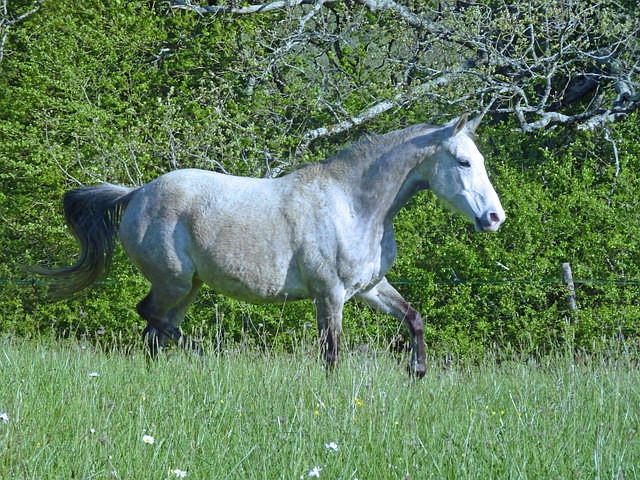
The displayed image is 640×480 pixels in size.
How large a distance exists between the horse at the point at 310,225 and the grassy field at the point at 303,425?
0.95 meters

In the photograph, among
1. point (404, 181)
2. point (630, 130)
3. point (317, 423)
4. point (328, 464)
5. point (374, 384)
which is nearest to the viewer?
point (328, 464)

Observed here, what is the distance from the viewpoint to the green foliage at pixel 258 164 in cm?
945

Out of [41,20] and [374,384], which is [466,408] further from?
[41,20]

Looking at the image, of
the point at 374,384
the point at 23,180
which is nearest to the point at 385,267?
the point at 374,384

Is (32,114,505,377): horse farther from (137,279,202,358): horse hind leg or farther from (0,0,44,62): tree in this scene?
(0,0,44,62): tree

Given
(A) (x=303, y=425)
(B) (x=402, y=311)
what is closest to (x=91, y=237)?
(B) (x=402, y=311)

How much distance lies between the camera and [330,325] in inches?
251

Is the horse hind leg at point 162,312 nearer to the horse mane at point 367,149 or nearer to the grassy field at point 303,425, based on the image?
the grassy field at point 303,425

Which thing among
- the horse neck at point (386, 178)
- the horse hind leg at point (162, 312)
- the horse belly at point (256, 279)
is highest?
the horse neck at point (386, 178)

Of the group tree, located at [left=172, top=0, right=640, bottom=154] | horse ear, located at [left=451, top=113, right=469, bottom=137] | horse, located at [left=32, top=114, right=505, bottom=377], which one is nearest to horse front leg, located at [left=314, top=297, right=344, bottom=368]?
horse, located at [left=32, top=114, right=505, bottom=377]

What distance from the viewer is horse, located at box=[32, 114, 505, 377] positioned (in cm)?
640

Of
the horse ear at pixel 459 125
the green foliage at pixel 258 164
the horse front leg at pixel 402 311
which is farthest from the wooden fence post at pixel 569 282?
the horse ear at pixel 459 125

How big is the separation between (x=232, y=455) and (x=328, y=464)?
43 centimetres

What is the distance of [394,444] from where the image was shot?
3.87 m
